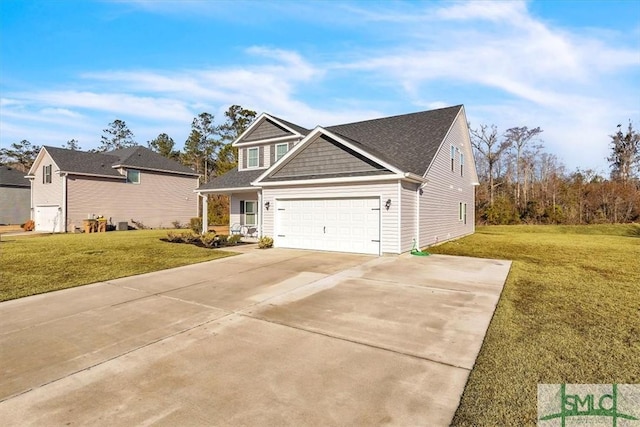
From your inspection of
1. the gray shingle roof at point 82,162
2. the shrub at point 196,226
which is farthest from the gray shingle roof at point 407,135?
the gray shingle roof at point 82,162

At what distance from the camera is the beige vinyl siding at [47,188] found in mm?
23405

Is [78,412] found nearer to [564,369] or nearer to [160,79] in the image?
[564,369]

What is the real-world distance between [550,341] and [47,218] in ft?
103

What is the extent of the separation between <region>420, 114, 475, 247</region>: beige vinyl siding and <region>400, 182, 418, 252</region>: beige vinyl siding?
0.78 metres

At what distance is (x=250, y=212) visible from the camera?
17.4 m

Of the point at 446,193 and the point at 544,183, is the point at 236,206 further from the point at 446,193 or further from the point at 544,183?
the point at 544,183

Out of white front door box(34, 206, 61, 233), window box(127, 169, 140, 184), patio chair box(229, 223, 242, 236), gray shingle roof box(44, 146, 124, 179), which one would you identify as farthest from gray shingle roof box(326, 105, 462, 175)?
white front door box(34, 206, 61, 233)

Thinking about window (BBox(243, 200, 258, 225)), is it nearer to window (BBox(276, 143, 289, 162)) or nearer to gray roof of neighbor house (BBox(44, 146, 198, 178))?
window (BBox(276, 143, 289, 162))

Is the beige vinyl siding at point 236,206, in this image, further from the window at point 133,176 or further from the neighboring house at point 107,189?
the window at point 133,176

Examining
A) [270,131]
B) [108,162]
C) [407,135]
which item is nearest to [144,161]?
[108,162]

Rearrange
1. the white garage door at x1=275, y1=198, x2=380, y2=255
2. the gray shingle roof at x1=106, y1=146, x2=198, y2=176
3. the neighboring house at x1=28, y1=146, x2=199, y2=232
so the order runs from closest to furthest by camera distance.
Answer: the white garage door at x1=275, y1=198, x2=380, y2=255, the neighboring house at x1=28, y1=146, x2=199, y2=232, the gray shingle roof at x1=106, y1=146, x2=198, y2=176

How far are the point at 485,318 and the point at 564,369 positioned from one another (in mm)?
1633

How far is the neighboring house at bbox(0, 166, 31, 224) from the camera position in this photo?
32094 millimetres

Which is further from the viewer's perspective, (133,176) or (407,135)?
(133,176)
